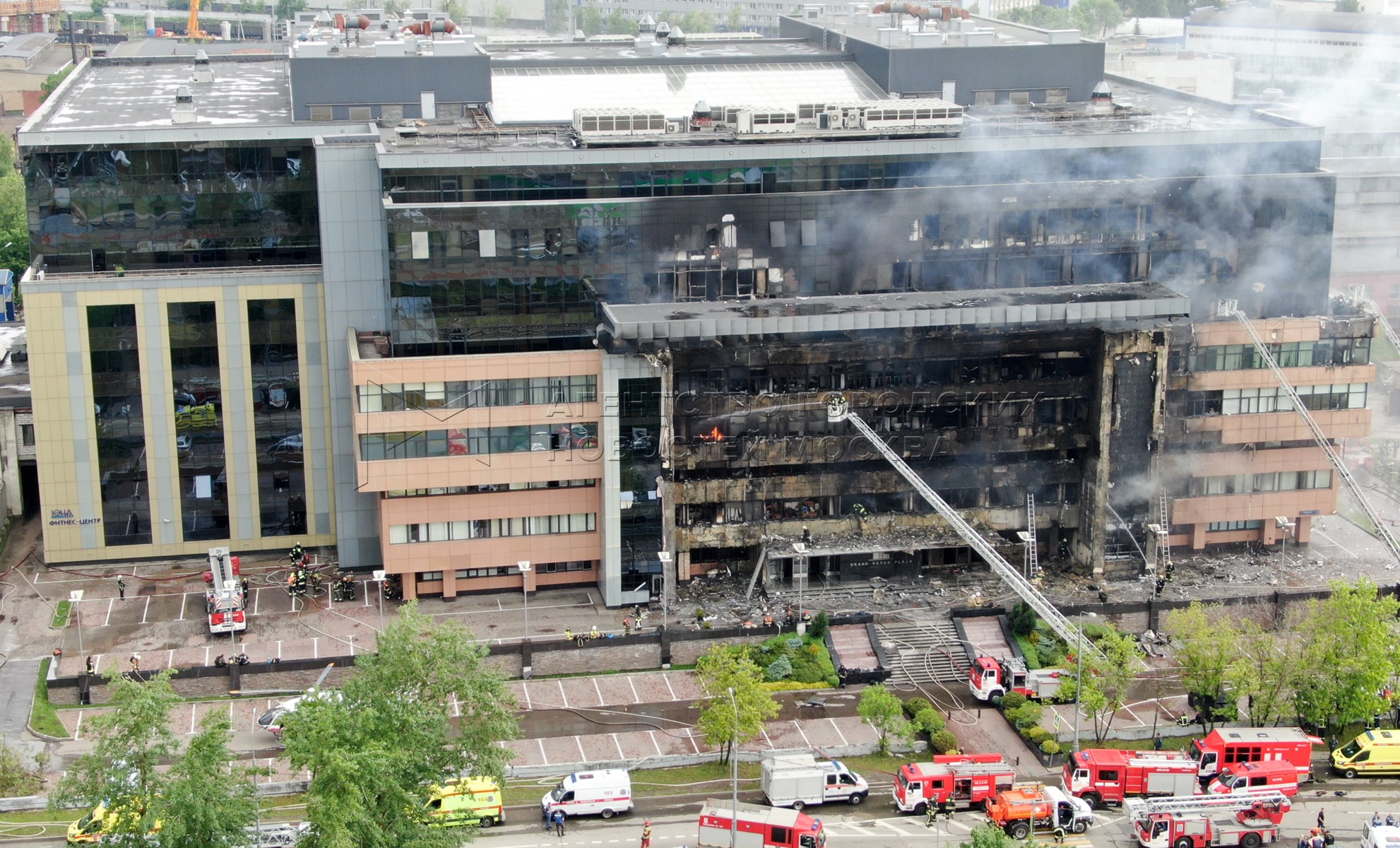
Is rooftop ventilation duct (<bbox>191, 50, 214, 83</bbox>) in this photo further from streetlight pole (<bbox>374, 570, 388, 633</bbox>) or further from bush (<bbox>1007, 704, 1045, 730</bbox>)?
bush (<bbox>1007, 704, 1045, 730</bbox>)

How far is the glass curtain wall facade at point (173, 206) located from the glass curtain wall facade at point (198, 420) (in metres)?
5.82

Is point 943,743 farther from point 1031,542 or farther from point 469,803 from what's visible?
point 469,803

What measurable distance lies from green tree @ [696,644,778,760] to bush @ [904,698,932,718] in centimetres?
898

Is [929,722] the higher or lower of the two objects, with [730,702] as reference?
lower

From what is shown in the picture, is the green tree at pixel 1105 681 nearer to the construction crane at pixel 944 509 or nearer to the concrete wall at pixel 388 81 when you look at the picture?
the construction crane at pixel 944 509

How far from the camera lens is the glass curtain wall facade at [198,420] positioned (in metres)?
126

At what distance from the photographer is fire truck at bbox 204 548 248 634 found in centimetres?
11644

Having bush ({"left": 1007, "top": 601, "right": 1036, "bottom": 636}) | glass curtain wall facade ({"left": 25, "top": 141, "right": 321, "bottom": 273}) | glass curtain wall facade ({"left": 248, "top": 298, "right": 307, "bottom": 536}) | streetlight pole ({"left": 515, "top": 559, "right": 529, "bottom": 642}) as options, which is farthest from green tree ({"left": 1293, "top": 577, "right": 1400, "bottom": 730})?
glass curtain wall facade ({"left": 25, "top": 141, "right": 321, "bottom": 273})

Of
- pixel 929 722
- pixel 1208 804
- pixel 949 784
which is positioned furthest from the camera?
pixel 929 722

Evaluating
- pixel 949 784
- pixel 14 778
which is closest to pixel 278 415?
pixel 14 778

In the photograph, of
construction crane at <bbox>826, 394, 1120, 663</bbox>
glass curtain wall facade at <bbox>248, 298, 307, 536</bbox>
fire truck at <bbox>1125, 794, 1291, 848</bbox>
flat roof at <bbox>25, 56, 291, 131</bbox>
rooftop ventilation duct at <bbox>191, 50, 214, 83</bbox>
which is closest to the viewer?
fire truck at <bbox>1125, 794, 1291, 848</bbox>

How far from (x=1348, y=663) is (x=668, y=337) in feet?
148

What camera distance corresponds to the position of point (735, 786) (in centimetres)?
8950

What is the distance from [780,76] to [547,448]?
44.2m
